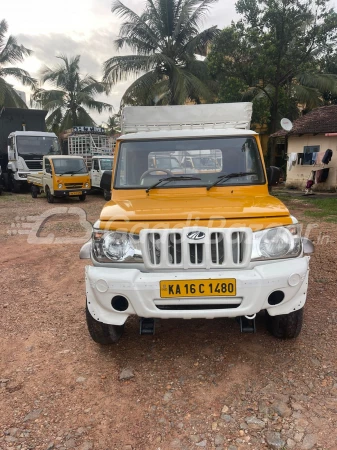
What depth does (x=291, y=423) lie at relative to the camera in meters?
2.42

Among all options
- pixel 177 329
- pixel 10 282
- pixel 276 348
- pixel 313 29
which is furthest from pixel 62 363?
pixel 313 29

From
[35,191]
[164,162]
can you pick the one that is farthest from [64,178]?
[164,162]

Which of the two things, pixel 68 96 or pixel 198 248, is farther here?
pixel 68 96

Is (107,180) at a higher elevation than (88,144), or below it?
below

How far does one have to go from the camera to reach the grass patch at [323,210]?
390 inches

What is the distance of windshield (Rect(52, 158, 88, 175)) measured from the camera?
557 inches

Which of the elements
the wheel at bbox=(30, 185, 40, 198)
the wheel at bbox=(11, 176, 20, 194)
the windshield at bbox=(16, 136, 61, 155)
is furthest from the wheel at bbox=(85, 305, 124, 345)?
the wheel at bbox=(11, 176, 20, 194)

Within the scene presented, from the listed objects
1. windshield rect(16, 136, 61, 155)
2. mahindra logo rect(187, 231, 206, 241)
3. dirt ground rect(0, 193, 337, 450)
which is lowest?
dirt ground rect(0, 193, 337, 450)

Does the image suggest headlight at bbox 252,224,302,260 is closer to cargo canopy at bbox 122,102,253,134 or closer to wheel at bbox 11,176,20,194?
cargo canopy at bbox 122,102,253,134

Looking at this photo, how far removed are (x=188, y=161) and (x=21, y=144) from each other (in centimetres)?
1488

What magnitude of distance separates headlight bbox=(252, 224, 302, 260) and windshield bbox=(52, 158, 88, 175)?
40.5 feet

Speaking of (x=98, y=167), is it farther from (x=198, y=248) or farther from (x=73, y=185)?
(x=198, y=248)

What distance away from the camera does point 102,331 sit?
125 inches

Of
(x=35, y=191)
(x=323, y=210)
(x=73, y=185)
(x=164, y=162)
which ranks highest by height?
(x=164, y=162)
